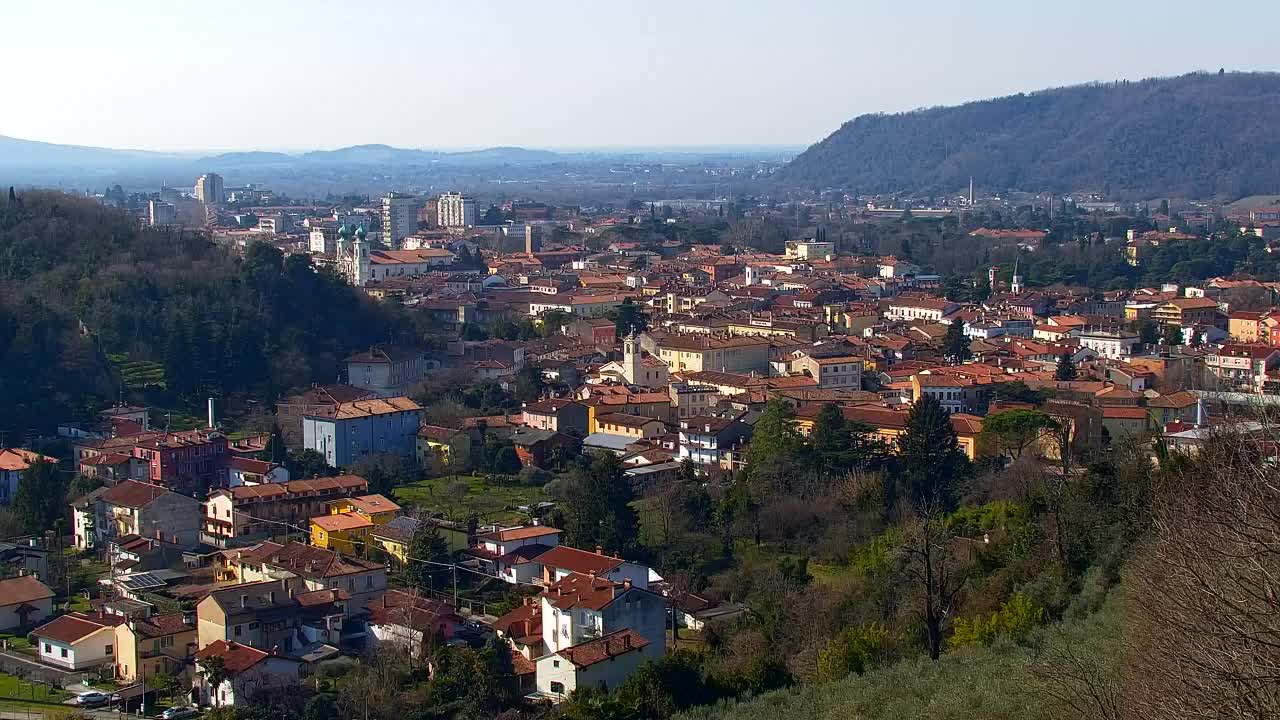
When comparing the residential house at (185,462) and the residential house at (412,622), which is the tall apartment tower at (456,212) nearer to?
the residential house at (185,462)

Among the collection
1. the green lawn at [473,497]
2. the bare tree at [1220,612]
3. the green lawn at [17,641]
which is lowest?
the green lawn at [17,641]

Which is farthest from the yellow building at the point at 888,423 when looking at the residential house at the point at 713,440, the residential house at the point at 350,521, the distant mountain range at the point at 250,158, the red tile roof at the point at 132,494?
the distant mountain range at the point at 250,158

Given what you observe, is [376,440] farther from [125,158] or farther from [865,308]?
[125,158]

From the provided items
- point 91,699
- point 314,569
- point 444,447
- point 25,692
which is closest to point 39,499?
point 314,569

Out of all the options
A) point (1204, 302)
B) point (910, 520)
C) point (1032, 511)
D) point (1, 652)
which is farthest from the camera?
point (1204, 302)

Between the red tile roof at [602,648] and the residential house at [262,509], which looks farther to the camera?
the residential house at [262,509]

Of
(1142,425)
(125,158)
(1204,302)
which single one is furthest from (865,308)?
(125,158)

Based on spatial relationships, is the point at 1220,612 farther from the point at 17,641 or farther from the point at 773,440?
the point at 773,440
